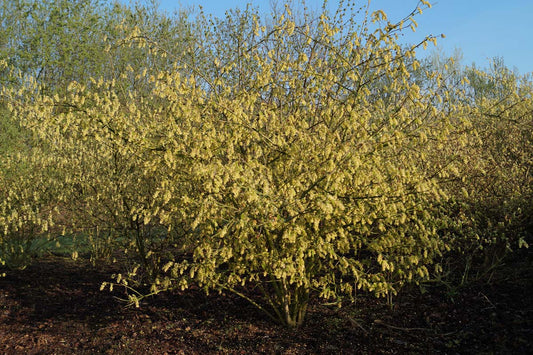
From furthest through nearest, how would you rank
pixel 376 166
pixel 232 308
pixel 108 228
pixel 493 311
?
pixel 108 228, pixel 232 308, pixel 493 311, pixel 376 166

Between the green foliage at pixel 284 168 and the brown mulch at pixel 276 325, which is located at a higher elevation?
the green foliage at pixel 284 168

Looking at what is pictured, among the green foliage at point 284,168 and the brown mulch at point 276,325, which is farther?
the brown mulch at point 276,325

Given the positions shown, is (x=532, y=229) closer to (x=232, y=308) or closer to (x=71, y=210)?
(x=232, y=308)

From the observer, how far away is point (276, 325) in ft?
17.4

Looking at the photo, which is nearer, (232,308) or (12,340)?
(12,340)

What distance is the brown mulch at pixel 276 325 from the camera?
4.66 m

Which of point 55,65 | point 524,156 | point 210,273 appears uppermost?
point 55,65

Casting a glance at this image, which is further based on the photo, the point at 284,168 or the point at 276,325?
the point at 276,325

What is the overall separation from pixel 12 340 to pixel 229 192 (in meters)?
3.49

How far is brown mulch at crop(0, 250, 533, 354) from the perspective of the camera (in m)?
4.66

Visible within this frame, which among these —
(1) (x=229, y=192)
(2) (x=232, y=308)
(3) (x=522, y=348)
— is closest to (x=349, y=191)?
(1) (x=229, y=192)

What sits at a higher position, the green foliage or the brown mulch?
the green foliage

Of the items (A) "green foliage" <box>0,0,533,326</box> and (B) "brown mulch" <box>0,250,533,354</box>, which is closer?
(A) "green foliage" <box>0,0,533,326</box>

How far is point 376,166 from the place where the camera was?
3873mm
